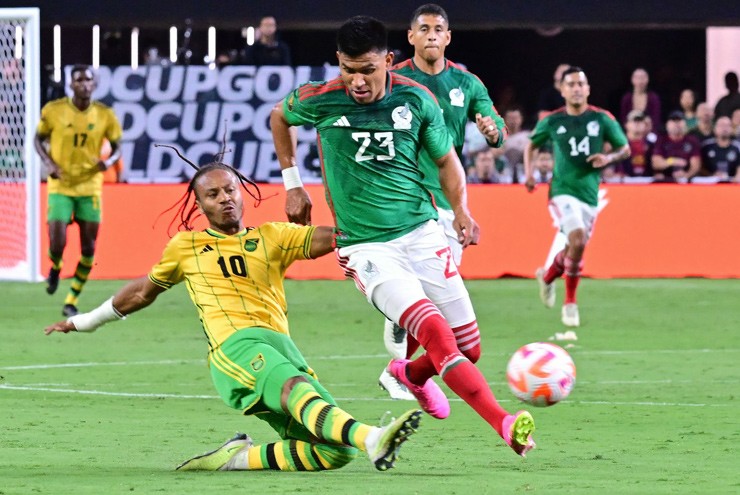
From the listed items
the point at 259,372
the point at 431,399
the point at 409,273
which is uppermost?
the point at 409,273

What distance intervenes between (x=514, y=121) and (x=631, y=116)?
61.0 inches

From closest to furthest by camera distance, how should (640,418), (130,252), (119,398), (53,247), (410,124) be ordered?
(410,124), (640,418), (119,398), (53,247), (130,252)

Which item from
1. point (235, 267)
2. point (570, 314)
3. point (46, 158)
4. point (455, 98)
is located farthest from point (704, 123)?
point (235, 267)

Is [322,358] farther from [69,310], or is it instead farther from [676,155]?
[676,155]

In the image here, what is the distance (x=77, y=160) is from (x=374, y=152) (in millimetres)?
9353

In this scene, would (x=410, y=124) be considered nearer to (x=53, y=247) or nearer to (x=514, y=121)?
(x=53, y=247)

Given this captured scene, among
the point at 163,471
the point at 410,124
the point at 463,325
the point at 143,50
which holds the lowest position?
the point at 163,471

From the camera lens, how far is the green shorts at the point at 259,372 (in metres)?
7.11

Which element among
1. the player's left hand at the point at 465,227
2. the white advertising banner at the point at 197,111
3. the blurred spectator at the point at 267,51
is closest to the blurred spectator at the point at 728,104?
the white advertising banner at the point at 197,111

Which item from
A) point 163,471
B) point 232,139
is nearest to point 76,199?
point 232,139

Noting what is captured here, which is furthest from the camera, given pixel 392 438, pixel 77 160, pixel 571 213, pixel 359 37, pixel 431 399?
pixel 77 160

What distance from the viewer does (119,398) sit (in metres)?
10.3

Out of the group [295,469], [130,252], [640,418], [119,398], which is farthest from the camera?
[130,252]

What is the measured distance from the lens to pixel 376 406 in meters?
9.87
